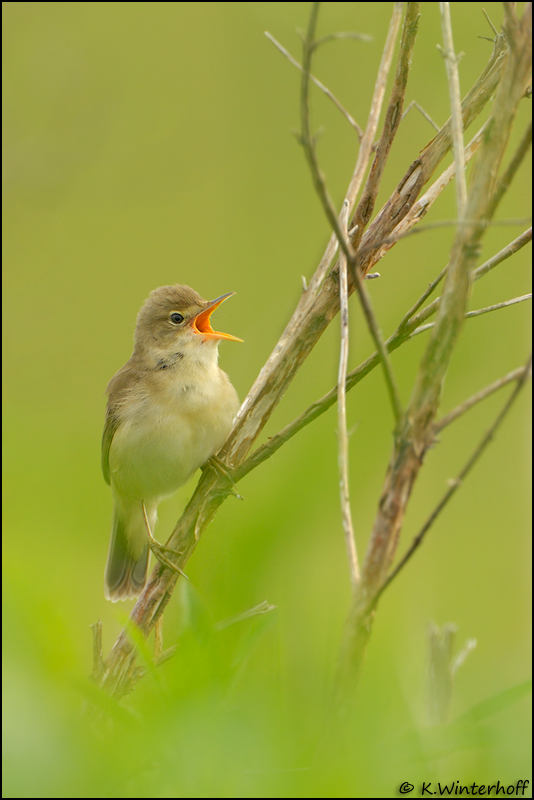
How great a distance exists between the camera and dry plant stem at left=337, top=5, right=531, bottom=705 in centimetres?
94

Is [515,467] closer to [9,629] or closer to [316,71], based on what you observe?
[316,71]

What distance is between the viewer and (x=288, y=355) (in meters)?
1.96

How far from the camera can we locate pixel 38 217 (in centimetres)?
695

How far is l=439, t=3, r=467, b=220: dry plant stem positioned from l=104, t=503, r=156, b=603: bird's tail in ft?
9.68

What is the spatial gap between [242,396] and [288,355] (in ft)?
2.02

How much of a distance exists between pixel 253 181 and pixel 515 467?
3.34 m

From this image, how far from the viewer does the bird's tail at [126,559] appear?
392 cm

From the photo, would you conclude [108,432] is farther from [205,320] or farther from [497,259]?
[497,259]

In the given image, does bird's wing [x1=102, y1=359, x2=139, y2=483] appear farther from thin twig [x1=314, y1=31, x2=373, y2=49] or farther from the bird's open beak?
thin twig [x1=314, y1=31, x2=373, y2=49]

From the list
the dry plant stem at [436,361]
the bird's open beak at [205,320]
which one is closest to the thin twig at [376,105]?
the dry plant stem at [436,361]

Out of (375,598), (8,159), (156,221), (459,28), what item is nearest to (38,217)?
(156,221)

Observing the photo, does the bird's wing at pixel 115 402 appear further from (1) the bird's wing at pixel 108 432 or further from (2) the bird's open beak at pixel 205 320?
(2) the bird's open beak at pixel 205 320

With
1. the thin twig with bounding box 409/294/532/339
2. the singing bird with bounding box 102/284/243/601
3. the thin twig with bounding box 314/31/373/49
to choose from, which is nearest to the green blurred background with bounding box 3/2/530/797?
the thin twig with bounding box 409/294/532/339

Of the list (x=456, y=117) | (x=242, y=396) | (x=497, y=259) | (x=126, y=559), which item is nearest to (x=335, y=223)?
(x=456, y=117)
